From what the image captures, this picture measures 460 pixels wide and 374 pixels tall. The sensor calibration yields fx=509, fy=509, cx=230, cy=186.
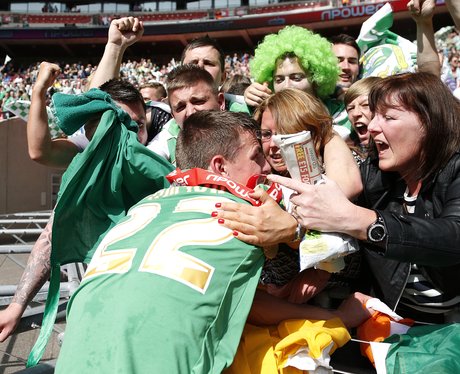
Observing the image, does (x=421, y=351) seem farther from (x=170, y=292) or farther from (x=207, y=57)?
(x=207, y=57)

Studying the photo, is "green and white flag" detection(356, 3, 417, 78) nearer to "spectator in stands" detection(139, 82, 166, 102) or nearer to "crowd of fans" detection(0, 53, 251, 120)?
"spectator in stands" detection(139, 82, 166, 102)

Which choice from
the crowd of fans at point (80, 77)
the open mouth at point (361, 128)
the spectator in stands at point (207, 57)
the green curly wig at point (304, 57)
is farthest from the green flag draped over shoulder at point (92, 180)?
the crowd of fans at point (80, 77)

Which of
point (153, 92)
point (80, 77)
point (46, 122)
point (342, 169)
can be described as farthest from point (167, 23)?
point (342, 169)

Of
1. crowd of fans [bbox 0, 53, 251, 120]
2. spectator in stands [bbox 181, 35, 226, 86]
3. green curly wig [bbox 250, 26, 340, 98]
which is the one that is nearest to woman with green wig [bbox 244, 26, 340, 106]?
green curly wig [bbox 250, 26, 340, 98]

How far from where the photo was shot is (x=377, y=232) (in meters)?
1.71

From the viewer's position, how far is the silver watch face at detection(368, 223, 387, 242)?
1.70 metres

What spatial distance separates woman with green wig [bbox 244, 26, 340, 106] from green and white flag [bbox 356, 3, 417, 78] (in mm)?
792

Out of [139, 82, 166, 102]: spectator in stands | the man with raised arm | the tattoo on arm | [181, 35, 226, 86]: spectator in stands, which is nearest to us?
Result: the man with raised arm

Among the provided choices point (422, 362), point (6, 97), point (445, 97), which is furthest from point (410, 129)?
point (6, 97)

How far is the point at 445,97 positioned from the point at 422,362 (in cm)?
97

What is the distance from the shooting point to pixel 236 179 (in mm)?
1991

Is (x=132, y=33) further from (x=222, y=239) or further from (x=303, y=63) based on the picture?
(x=222, y=239)

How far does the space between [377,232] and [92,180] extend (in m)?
1.24

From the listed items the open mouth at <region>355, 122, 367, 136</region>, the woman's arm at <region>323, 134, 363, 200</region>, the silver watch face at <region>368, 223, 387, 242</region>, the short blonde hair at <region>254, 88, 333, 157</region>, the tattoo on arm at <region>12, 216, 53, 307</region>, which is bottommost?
the tattoo on arm at <region>12, 216, 53, 307</region>
